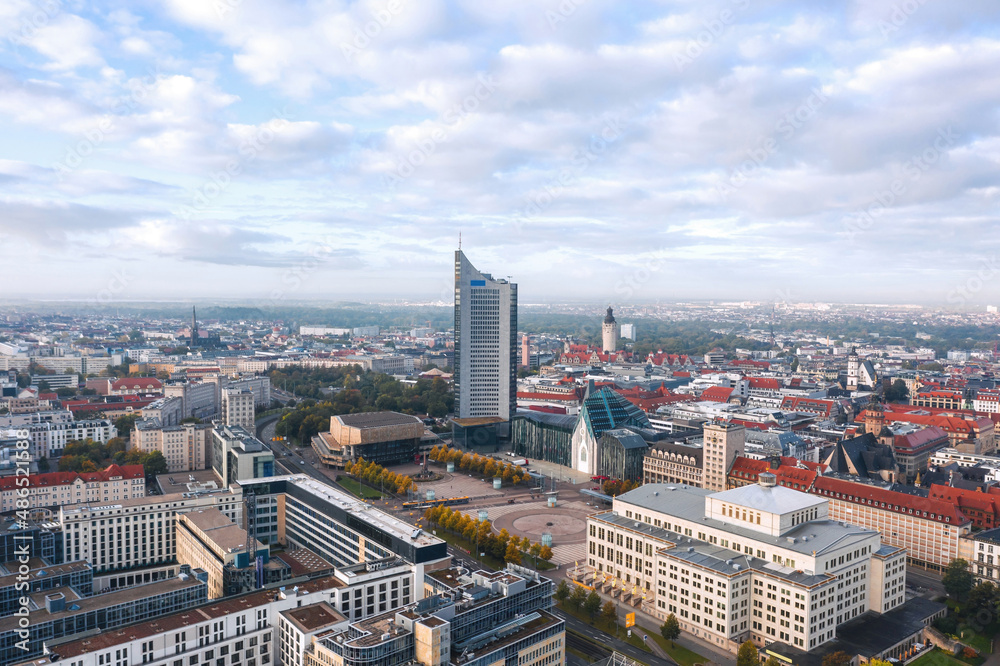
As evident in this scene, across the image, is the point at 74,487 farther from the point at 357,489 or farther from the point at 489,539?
the point at 489,539

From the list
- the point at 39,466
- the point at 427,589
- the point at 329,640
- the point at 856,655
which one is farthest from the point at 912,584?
the point at 39,466

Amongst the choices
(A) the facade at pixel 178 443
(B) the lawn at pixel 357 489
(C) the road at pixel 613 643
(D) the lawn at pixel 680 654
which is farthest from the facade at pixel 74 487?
(D) the lawn at pixel 680 654

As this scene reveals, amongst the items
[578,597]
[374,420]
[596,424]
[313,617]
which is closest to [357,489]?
[374,420]

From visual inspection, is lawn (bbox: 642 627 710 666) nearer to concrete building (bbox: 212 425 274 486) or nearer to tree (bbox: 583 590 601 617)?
tree (bbox: 583 590 601 617)

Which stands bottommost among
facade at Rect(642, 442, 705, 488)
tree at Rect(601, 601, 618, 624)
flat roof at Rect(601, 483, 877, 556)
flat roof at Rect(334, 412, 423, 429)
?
tree at Rect(601, 601, 618, 624)

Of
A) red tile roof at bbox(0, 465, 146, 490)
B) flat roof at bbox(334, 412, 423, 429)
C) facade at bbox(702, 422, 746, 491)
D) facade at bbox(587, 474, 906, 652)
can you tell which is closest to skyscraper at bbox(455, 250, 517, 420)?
flat roof at bbox(334, 412, 423, 429)

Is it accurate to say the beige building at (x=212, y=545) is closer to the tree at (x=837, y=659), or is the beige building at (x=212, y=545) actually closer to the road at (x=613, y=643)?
the road at (x=613, y=643)

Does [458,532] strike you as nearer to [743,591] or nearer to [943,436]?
[743,591]
